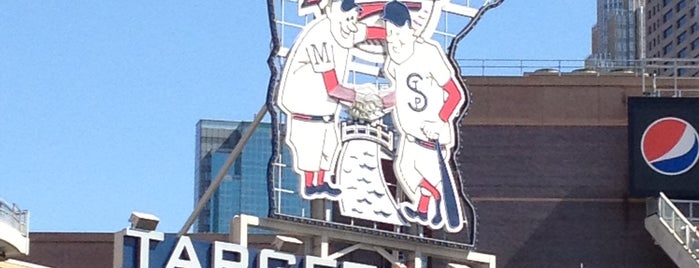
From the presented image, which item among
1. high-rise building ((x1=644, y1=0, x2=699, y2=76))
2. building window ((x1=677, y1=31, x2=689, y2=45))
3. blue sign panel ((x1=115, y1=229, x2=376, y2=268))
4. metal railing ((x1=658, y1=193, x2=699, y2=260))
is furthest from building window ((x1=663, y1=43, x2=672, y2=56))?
blue sign panel ((x1=115, y1=229, x2=376, y2=268))

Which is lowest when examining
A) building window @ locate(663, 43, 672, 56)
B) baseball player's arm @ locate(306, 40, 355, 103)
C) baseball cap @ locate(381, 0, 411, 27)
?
baseball player's arm @ locate(306, 40, 355, 103)

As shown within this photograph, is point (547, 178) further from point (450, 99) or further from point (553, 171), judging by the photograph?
point (450, 99)

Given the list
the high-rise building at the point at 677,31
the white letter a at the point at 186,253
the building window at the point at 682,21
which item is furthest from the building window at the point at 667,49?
the white letter a at the point at 186,253

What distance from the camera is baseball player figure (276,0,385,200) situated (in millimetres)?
50312

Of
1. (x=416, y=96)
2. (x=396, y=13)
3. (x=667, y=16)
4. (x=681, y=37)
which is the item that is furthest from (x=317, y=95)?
(x=667, y=16)

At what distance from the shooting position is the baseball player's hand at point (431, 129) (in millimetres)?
52719

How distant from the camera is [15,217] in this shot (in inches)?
1809

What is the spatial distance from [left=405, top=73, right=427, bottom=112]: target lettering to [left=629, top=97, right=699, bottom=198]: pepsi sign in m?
13.8

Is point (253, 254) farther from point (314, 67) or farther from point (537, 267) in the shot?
point (537, 267)

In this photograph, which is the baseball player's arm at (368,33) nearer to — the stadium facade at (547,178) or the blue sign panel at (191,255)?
the blue sign panel at (191,255)

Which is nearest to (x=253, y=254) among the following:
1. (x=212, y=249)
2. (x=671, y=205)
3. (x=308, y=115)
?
(x=212, y=249)

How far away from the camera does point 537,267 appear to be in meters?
66.4

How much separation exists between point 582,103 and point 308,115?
62.2 feet

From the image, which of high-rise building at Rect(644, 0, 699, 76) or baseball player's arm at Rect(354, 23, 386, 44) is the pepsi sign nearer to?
baseball player's arm at Rect(354, 23, 386, 44)
